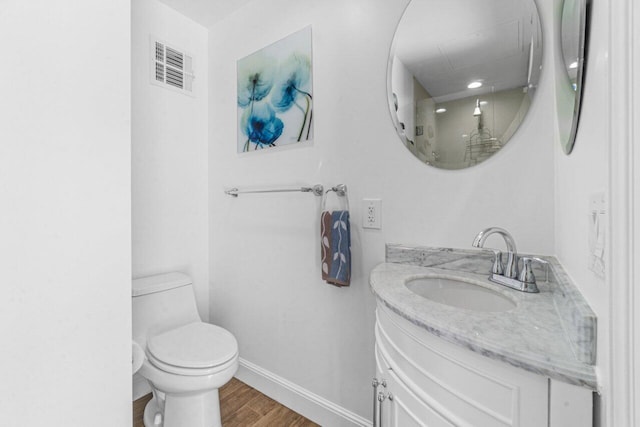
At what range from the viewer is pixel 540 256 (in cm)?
97

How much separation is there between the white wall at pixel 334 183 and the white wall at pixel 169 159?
11 cm

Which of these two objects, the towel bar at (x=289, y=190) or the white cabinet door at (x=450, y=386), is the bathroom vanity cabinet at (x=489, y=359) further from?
the towel bar at (x=289, y=190)

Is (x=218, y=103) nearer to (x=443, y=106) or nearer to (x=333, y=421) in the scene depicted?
(x=443, y=106)

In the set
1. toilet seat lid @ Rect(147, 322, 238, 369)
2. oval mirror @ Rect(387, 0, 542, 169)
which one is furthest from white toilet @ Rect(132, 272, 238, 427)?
oval mirror @ Rect(387, 0, 542, 169)

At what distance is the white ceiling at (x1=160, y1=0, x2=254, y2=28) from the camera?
71.9 inches

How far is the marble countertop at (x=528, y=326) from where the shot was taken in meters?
0.48

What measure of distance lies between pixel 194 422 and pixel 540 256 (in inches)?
62.5

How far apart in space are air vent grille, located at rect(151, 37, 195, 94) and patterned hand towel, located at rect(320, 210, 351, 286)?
1429mm

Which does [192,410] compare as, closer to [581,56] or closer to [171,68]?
[581,56]

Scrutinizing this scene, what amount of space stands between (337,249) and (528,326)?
805 millimetres

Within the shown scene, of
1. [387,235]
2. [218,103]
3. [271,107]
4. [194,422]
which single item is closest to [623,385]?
[387,235]
